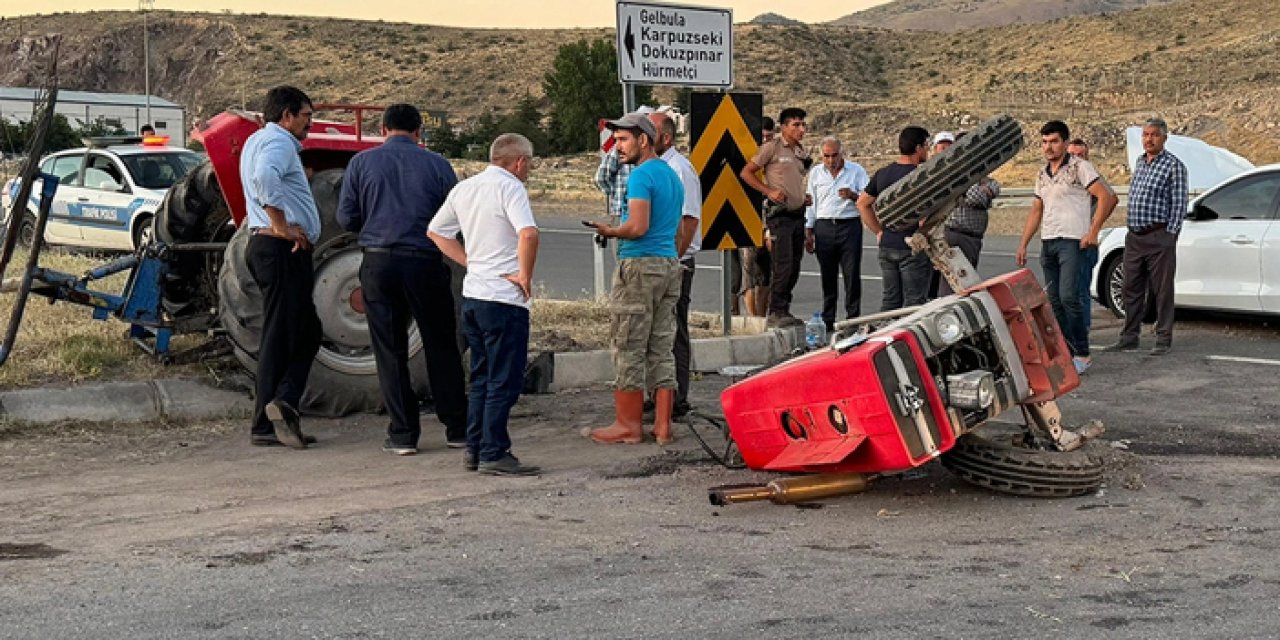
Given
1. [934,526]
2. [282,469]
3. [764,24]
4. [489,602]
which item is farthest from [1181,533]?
[764,24]

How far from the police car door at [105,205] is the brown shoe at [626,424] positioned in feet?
41.5

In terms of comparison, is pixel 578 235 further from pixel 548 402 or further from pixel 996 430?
pixel 996 430

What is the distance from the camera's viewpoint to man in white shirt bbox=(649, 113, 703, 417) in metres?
9.12

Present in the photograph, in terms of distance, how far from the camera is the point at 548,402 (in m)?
9.84

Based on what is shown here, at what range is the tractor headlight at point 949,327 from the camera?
22.4ft

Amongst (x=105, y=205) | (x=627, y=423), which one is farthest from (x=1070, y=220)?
(x=105, y=205)

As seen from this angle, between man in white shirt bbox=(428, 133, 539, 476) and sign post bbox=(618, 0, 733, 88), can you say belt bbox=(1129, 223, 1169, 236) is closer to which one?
sign post bbox=(618, 0, 733, 88)

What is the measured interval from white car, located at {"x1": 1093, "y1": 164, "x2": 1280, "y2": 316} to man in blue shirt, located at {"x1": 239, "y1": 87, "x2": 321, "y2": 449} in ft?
23.7

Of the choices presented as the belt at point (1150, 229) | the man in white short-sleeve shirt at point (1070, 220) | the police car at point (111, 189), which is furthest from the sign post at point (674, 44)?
the police car at point (111, 189)

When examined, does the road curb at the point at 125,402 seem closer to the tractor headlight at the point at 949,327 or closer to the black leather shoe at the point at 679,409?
the black leather shoe at the point at 679,409

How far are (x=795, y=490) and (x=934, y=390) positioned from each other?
0.75 metres

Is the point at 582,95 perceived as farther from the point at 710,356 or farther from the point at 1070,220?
the point at 710,356

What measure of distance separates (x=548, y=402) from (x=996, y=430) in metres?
2.98

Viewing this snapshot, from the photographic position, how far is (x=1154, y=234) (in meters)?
12.1
